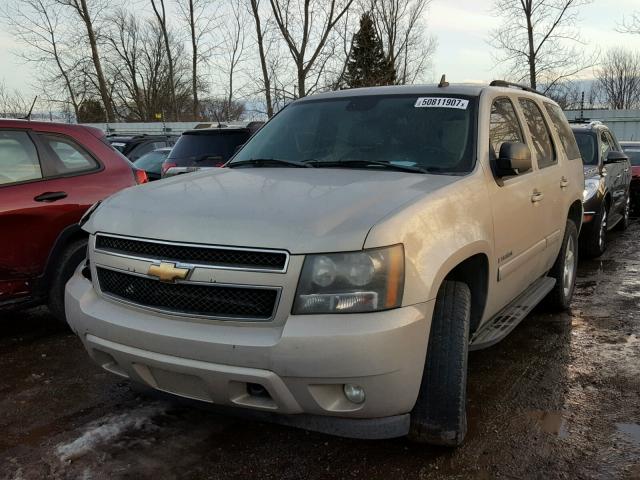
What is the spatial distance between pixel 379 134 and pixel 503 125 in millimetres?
857

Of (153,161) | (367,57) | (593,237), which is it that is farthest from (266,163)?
(367,57)

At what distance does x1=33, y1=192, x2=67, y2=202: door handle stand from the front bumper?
2287 mm

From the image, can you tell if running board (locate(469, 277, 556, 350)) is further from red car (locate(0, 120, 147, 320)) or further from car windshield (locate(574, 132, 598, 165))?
car windshield (locate(574, 132, 598, 165))

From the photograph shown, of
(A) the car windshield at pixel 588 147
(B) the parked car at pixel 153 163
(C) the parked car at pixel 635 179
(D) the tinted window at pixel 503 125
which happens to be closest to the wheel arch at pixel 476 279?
(D) the tinted window at pixel 503 125

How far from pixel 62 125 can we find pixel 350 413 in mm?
3884

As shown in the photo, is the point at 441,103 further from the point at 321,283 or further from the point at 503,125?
the point at 321,283

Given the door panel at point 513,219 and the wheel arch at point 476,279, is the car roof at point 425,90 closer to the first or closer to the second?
the door panel at point 513,219

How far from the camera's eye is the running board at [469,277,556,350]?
3.19 meters

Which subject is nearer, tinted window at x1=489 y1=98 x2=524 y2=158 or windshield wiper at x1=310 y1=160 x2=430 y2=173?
windshield wiper at x1=310 y1=160 x2=430 y2=173

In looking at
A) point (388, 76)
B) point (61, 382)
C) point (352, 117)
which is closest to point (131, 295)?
point (61, 382)

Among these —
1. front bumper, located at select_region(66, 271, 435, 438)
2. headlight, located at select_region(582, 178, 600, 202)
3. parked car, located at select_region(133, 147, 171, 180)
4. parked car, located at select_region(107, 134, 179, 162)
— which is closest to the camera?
front bumper, located at select_region(66, 271, 435, 438)

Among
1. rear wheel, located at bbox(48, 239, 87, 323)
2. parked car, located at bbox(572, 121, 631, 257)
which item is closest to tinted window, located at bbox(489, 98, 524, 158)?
parked car, located at bbox(572, 121, 631, 257)

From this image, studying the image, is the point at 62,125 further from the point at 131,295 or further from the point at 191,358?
the point at 191,358

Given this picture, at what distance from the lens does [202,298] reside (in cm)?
245
